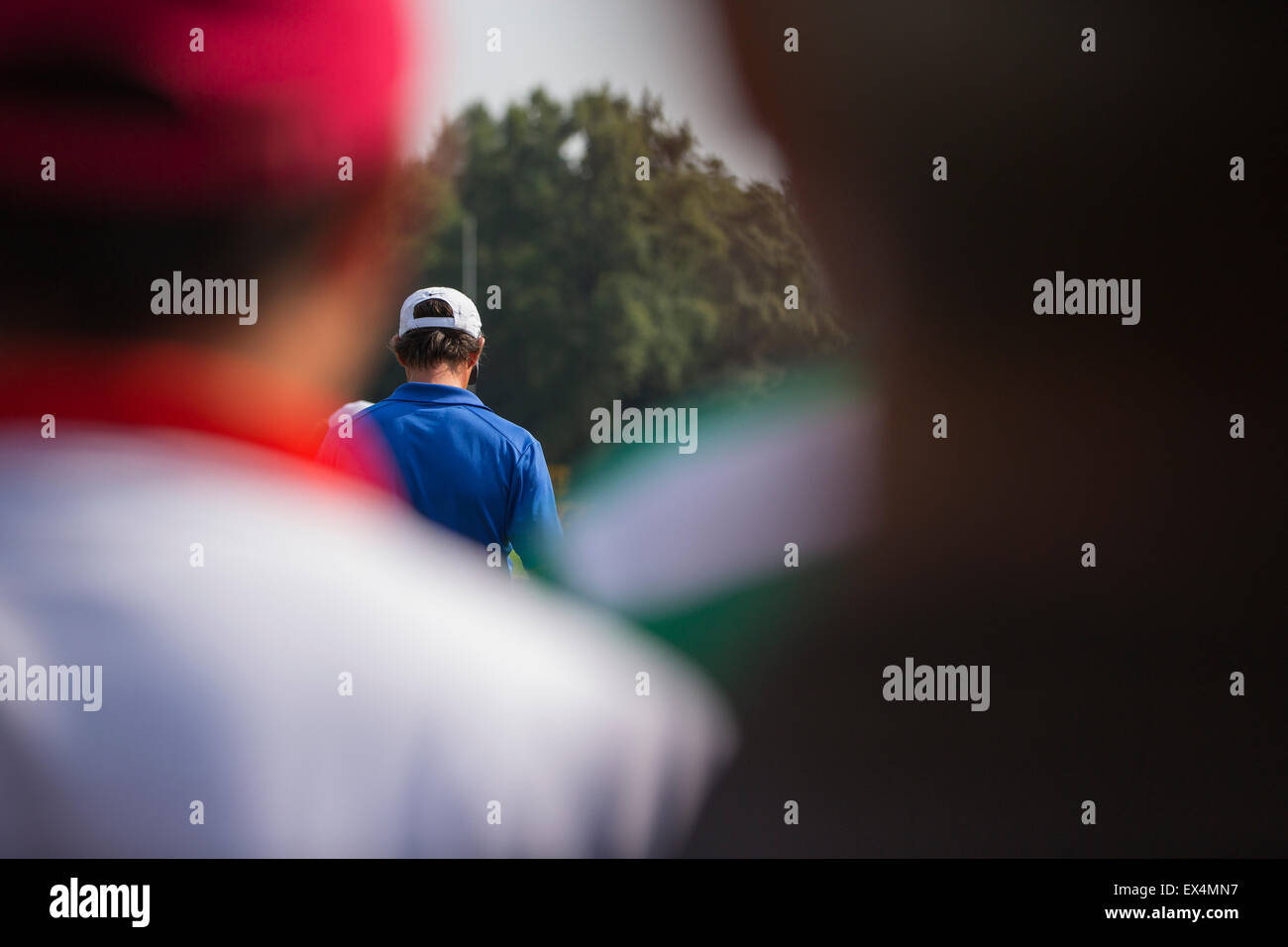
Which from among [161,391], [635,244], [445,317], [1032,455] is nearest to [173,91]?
[161,391]

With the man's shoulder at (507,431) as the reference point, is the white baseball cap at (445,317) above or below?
above

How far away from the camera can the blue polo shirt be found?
2525 mm

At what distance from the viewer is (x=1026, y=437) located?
124 inches

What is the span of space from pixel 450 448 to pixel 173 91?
158 centimetres

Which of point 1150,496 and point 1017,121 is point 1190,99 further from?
point 1150,496

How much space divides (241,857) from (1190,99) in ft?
11.7

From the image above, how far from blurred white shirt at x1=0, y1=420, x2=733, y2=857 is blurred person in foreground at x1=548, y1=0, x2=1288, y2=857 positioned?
0.42 meters

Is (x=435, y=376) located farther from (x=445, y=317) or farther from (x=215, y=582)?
(x=215, y=582)

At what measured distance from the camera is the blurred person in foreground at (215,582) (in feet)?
10.1

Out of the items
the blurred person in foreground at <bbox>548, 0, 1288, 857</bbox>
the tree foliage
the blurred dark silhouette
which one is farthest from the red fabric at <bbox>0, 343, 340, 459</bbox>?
the blurred dark silhouette

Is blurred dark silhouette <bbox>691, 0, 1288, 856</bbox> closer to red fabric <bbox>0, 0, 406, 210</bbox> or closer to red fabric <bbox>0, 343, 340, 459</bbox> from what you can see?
red fabric <bbox>0, 0, 406, 210</bbox>

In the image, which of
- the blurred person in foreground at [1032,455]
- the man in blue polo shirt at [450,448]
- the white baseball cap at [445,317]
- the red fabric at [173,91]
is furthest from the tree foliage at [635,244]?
the man in blue polo shirt at [450,448]

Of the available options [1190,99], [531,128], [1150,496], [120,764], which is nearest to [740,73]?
[531,128]

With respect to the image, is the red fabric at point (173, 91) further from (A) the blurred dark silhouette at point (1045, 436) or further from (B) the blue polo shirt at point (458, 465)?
(A) the blurred dark silhouette at point (1045, 436)
